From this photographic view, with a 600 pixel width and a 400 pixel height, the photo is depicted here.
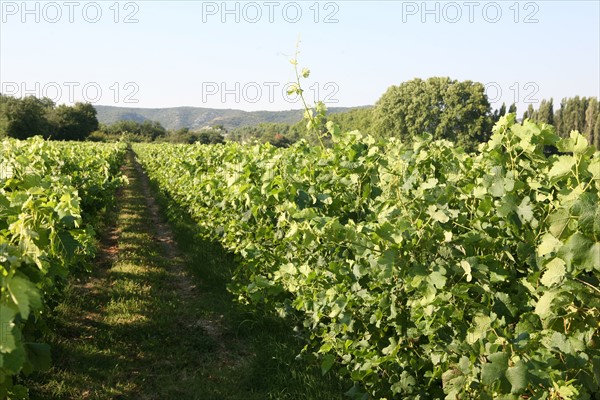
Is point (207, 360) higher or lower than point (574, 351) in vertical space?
lower

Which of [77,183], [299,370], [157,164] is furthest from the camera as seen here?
[157,164]

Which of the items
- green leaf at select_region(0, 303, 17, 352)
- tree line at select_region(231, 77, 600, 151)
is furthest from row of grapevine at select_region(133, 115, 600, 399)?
tree line at select_region(231, 77, 600, 151)

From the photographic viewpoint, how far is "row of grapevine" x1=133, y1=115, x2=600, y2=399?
6.64 feet

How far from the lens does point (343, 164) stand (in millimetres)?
3561

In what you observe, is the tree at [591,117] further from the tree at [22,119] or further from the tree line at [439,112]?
the tree at [22,119]

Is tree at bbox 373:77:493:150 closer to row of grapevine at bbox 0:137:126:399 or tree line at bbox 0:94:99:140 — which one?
tree line at bbox 0:94:99:140

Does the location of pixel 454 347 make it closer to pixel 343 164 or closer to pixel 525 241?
pixel 525 241

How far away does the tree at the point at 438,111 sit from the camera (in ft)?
170

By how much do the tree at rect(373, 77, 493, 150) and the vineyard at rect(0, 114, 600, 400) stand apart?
48964 millimetres

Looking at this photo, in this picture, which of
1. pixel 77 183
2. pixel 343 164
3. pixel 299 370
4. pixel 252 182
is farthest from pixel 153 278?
pixel 343 164

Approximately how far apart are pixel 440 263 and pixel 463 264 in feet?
0.65

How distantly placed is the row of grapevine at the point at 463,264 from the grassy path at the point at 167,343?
1.91 feet

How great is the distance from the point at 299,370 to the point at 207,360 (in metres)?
0.99

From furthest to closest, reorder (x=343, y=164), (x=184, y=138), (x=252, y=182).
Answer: (x=184, y=138) < (x=252, y=182) < (x=343, y=164)
